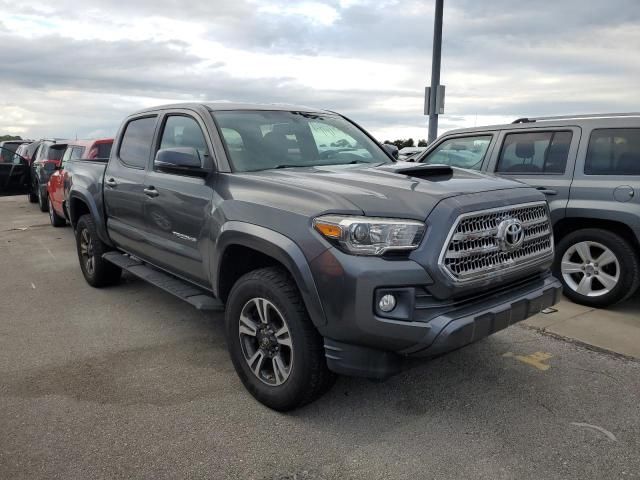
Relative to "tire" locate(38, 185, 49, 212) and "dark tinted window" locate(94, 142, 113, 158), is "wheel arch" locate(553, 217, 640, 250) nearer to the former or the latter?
"dark tinted window" locate(94, 142, 113, 158)

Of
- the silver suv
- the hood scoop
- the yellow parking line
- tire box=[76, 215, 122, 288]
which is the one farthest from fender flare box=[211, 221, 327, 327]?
tire box=[76, 215, 122, 288]

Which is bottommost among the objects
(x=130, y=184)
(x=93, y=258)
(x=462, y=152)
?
(x=93, y=258)

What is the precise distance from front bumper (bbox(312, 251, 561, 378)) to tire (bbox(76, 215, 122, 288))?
385 centimetres

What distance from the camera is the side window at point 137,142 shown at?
15.9 feet

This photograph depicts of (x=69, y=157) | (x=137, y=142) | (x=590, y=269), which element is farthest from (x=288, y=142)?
(x=69, y=157)

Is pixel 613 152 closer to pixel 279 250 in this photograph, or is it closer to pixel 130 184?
pixel 279 250

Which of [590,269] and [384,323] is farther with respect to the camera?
[590,269]

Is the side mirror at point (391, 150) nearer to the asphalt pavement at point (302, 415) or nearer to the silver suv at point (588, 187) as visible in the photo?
the silver suv at point (588, 187)

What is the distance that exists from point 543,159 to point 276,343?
373cm

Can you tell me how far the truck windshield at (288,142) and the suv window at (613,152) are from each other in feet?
6.98

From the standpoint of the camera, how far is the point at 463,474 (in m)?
2.67

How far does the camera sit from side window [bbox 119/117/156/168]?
15.9 feet

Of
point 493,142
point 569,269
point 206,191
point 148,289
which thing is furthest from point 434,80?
point 206,191

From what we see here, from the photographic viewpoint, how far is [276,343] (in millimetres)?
3211
